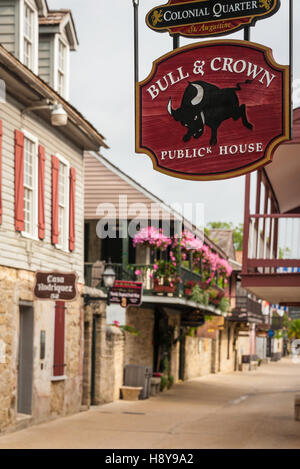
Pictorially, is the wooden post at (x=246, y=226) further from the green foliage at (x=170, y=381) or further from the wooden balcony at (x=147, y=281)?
the green foliage at (x=170, y=381)

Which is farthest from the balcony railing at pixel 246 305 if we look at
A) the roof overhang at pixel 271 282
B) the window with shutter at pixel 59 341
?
the roof overhang at pixel 271 282

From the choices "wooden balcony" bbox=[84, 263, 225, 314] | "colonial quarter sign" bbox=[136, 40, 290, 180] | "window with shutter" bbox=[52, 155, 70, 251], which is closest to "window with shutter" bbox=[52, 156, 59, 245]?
"window with shutter" bbox=[52, 155, 70, 251]

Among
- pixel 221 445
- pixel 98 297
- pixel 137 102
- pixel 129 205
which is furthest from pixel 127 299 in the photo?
pixel 137 102

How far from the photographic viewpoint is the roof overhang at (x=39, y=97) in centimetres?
1455

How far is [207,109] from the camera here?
6.54 m

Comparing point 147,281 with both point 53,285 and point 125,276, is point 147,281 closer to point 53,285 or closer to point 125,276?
point 125,276

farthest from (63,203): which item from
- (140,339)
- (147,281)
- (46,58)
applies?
(140,339)

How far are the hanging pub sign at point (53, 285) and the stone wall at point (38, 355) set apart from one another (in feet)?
1.74

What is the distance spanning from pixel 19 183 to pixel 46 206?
1.85 metres

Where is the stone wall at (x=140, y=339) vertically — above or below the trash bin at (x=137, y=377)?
above

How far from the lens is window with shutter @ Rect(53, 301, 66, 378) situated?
17875mm

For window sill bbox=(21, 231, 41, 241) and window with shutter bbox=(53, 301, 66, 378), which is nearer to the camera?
window sill bbox=(21, 231, 41, 241)

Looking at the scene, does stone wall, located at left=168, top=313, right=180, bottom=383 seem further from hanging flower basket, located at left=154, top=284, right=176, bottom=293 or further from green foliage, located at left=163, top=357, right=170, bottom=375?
hanging flower basket, located at left=154, top=284, right=176, bottom=293

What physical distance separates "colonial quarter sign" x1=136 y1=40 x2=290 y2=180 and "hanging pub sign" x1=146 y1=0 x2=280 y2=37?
134 millimetres
